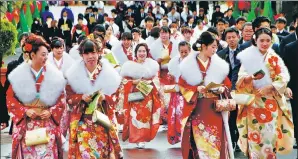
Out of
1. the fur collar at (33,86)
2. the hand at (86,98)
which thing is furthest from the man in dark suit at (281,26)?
the fur collar at (33,86)

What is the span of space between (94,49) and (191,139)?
6.15ft

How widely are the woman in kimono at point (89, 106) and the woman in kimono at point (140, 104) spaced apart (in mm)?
3833

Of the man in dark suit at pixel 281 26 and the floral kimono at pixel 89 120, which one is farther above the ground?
the man in dark suit at pixel 281 26

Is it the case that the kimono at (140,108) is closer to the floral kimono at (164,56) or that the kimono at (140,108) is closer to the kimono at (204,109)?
the floral kimono at (164,56)

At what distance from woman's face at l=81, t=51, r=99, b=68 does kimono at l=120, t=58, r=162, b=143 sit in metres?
3.90

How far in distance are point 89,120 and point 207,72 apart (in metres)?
1.70

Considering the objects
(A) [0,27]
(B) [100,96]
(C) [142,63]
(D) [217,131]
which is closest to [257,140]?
(D) [217,131]

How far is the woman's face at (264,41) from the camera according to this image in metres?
9.69

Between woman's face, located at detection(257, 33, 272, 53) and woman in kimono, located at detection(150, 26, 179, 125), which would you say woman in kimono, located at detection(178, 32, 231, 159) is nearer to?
woman's face, located at detection(257, 33, 272, 53)

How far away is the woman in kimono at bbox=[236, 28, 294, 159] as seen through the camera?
9.59 meters

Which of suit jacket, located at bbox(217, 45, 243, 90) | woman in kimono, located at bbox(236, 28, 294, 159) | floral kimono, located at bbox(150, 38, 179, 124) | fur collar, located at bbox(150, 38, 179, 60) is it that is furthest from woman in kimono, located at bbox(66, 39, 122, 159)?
fur collar, located at bbox(150, 38, 179, 60)

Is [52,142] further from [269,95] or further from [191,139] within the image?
[269,95]

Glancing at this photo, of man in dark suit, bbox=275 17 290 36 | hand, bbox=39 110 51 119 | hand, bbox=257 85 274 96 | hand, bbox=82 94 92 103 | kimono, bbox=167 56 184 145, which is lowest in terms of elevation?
kimono, bbox=167 56 184 145

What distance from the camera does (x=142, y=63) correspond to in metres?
13.1
